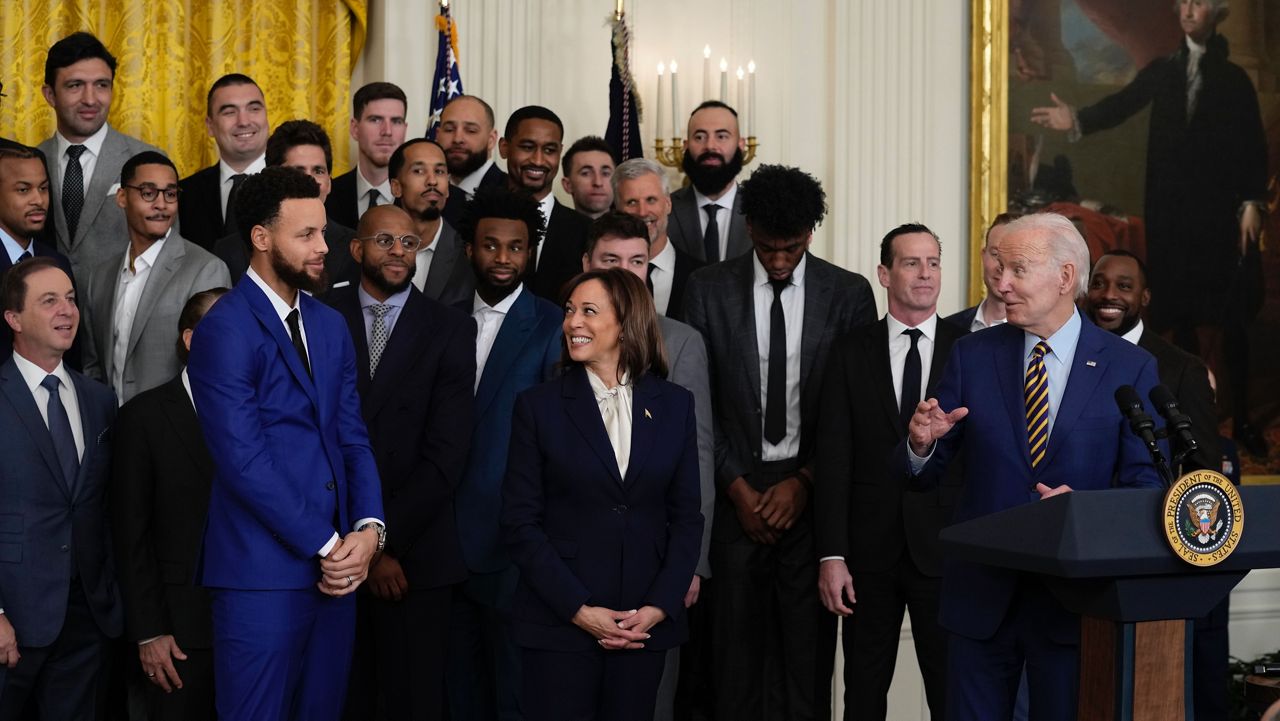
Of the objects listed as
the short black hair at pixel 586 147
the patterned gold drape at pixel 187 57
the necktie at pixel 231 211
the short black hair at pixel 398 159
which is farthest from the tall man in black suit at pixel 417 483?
the patterned gold drape at pixel 187 57

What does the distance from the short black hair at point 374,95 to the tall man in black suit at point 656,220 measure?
1.02 meters

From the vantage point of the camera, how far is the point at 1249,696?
21.3ft

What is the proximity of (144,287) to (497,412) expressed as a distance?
4.30 ft

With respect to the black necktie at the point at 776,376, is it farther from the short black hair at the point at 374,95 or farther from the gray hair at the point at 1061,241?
the short black hair at the point at 374,95

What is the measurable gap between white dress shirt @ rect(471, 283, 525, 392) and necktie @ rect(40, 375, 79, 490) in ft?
4.28

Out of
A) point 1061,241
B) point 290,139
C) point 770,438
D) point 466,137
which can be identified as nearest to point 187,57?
point 290,139

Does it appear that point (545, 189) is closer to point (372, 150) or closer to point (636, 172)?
point (636, 172)

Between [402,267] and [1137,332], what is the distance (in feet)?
9.19

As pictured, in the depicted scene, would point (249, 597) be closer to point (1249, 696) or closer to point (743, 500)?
point (743, 500)

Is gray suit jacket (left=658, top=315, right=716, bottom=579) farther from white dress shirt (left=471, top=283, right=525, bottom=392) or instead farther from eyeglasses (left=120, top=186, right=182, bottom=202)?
eyeglasses (left=120, top=186, right=182, bottom=202)

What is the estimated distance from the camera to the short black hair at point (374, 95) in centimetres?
571

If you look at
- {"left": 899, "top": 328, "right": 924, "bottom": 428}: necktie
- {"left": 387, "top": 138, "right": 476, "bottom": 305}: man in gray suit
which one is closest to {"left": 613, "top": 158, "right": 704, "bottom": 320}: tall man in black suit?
{"left": 387, "top": 138, "right": 476, "bottom": 305}: man in gray suit

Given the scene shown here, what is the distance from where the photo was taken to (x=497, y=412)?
458cm

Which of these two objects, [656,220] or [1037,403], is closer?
[1037,403]
